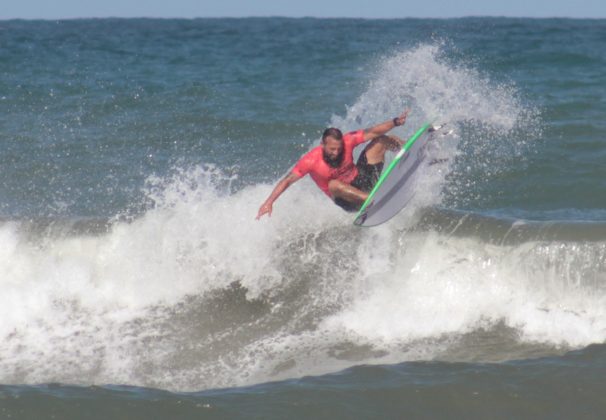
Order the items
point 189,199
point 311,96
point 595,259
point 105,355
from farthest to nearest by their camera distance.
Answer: point 311,96
point 189,199
point 595,259
point 105,355

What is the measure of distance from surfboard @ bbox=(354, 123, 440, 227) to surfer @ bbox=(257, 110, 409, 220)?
0.19m

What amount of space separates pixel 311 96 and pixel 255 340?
13239 millimetres

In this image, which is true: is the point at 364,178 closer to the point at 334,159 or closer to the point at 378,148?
the point at 378,148

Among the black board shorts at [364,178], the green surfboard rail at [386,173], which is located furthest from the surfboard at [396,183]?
the black board shorts at [364,178]

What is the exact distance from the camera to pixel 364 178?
8648 mm

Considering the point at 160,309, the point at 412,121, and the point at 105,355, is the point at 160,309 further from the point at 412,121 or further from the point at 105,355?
the point at 412,121

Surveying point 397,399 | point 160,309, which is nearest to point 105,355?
point 160,309

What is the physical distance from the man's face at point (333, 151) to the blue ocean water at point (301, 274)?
4.39ft

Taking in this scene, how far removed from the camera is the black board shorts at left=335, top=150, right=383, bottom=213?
8.61m

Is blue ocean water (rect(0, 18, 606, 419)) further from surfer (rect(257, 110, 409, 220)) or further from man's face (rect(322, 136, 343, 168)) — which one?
man's face (rect(322, 136, 343, 168))

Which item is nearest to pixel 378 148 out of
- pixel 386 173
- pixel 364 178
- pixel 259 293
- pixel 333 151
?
pixel 364 178

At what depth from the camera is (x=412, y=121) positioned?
12953 millimetres

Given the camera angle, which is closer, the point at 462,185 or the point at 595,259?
the point at 595,259

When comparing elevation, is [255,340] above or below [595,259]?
below
